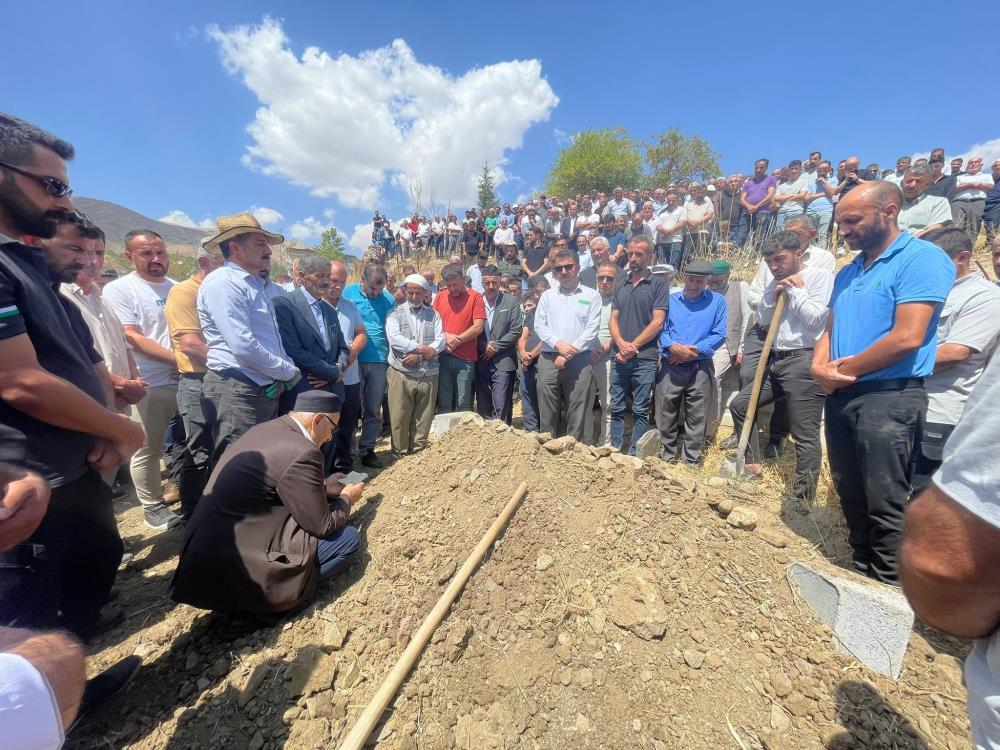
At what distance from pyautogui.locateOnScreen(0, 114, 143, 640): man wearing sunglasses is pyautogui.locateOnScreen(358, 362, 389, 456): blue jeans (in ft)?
8.92

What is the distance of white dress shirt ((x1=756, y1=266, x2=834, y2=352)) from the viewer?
139 inches

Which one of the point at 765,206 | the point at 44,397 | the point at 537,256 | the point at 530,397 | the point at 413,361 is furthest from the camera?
the point at 537,256

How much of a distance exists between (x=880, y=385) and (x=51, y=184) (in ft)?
13.6

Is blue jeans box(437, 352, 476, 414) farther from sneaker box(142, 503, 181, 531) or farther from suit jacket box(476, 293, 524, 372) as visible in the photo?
sneaker box(142, 503, 181, 531)

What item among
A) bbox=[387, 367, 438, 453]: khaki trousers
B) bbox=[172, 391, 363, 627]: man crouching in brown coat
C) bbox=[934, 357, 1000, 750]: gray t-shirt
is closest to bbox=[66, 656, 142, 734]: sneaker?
bbox=[172, 391, 363, 627]: man crouching in brown coat

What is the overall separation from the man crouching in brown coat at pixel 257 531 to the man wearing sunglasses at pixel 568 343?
9.09ft

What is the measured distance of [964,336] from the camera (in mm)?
2734

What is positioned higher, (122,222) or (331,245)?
(122,222)

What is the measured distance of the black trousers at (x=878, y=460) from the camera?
2.27 m

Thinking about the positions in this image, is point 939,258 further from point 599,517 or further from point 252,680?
point 252,680

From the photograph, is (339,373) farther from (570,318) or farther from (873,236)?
(873,236)

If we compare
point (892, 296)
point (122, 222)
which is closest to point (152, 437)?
point (892, 296)

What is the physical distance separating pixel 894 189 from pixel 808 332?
1.44 m

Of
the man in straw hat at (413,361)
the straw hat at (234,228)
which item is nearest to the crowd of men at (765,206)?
the man in straw hat at (413,361)
